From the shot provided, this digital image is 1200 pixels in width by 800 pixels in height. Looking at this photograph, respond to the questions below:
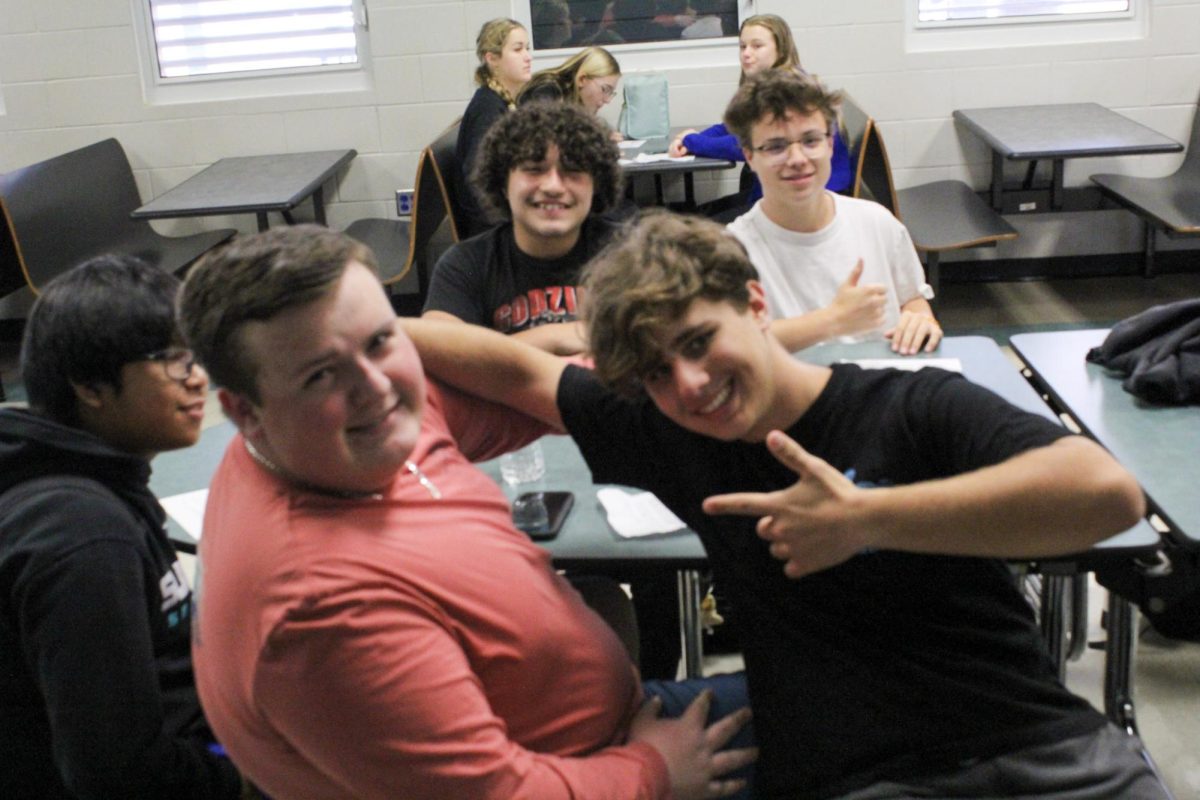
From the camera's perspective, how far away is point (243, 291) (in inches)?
44.6

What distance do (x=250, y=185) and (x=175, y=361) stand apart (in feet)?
11.0

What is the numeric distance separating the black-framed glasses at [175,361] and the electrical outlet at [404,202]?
390 cm

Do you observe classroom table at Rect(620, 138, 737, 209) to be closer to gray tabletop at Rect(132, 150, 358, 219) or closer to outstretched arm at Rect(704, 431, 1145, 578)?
gray tabletop at Rect(132, 150, 358, 219)

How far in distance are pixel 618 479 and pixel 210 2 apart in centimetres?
461

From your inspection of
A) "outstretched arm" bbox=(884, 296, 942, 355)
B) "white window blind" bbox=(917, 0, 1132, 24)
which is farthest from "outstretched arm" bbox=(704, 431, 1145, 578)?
"white window blind" bbox=(917, 0, 1132, 24)

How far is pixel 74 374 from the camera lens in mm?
1491

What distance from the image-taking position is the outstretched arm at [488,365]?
1.58 metres

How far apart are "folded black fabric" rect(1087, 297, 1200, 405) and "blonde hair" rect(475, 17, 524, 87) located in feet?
9.50

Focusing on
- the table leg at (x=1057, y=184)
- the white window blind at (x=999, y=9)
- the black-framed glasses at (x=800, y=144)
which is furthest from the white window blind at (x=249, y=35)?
the black-framed glasses at (x=800, y=144)

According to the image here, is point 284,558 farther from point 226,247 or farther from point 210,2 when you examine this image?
point 210,2

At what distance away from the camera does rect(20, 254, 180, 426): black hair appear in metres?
1.49

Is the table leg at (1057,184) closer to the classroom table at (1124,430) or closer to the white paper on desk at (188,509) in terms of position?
the classroom table at (1124,430)

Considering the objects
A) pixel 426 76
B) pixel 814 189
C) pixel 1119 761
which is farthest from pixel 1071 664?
pixel 426 76

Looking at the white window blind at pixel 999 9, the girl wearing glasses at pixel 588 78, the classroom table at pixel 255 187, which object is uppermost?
the white window blind at pixel 999 9
